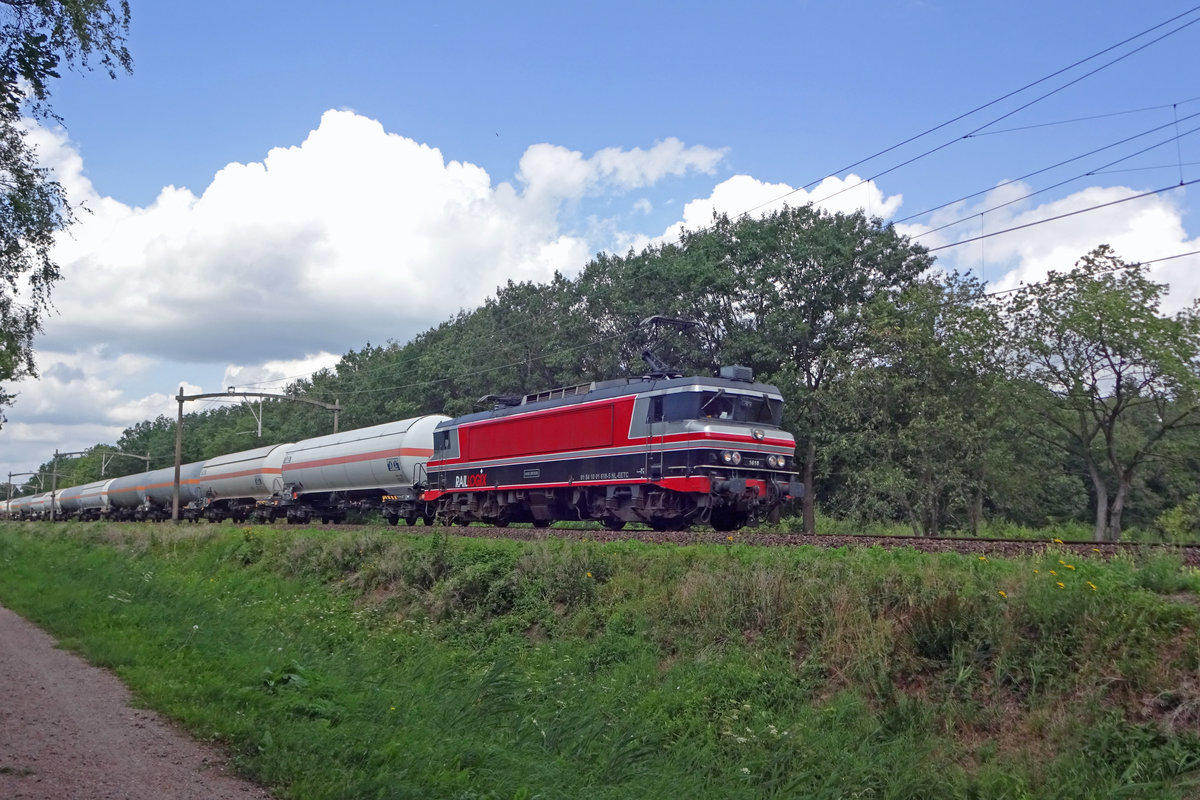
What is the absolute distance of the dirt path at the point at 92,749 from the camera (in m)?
7.09

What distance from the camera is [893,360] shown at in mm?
32625

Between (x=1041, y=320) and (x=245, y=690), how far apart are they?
27729mm

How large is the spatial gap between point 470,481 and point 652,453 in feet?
30.7

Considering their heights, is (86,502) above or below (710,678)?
above

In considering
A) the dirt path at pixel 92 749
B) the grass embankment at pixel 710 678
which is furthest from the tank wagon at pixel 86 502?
the dirt path at pixel 92 749

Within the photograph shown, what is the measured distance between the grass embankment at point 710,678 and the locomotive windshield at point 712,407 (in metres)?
6.22

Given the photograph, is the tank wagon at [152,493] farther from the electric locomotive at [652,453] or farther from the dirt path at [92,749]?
the dirt path at [92,749]

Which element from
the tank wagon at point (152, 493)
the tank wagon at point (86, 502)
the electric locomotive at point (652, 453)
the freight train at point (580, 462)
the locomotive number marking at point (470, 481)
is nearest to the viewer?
the electric locomotive at point (652, 453)

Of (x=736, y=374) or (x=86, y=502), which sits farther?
(x=86, y=502)

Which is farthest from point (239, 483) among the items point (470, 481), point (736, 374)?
point (736, 374)

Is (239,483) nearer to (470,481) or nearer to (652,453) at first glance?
(470,481)

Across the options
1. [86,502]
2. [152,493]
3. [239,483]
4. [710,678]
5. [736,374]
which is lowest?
[710,678]

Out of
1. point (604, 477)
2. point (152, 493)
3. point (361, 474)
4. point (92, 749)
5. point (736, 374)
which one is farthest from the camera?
point (152, 493)

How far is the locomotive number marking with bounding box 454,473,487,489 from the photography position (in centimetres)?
2909
